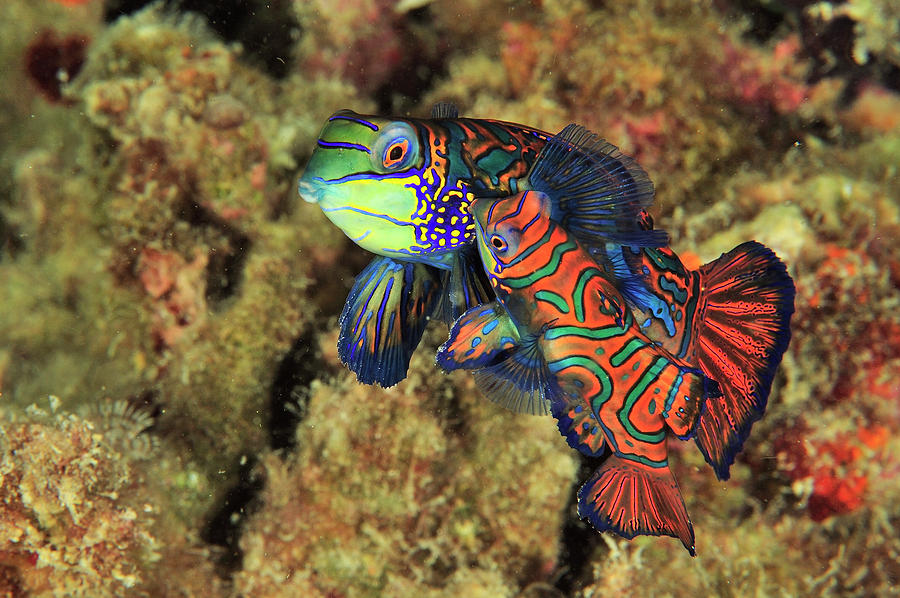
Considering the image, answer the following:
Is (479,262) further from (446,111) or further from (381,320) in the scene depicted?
(446,111)

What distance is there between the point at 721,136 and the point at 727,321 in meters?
2.47

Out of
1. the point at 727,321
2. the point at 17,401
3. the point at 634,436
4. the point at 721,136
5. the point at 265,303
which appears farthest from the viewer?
the point at 17,401

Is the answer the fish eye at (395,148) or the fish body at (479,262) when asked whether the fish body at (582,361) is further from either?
the fish eye at (395,148)

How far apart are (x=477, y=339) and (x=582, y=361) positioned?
1.23 ft

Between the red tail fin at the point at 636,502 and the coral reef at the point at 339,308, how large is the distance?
141 cm

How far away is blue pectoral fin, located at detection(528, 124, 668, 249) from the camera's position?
1.93 meters

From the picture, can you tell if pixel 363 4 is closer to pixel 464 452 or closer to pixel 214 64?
pixel 214 64

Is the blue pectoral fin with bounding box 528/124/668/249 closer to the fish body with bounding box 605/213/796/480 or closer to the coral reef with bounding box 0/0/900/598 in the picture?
the fish body with bounding box 605/213/796/480

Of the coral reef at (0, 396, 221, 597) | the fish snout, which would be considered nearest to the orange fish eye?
the fish snout

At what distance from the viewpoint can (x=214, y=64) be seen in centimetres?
412

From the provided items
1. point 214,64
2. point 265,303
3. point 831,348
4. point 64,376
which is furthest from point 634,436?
point 64,376

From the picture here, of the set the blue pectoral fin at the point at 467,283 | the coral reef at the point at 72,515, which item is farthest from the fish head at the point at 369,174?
the coral reef at the point at 72,515

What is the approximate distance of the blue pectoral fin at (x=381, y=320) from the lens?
7.92ft

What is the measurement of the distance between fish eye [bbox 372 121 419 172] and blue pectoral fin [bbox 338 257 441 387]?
536mm
